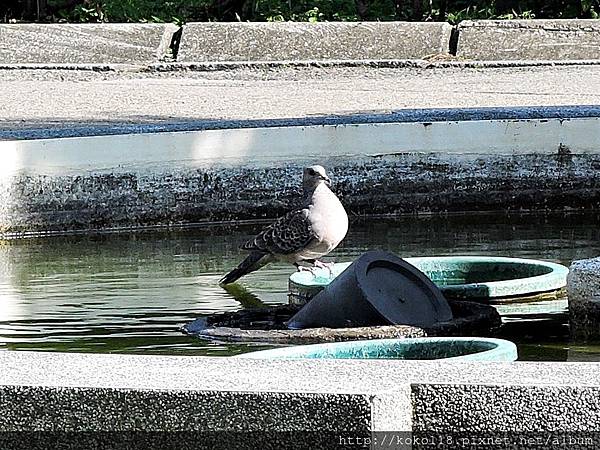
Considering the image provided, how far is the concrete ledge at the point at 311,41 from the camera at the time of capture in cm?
1425

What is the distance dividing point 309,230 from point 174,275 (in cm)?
103

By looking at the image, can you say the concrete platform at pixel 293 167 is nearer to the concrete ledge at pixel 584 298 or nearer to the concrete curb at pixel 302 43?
the concrete ledge at pixel 584 298

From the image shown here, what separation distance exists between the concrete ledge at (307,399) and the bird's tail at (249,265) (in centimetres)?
329

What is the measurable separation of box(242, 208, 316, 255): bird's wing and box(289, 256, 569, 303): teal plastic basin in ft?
0.47

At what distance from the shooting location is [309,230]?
5.90 metres

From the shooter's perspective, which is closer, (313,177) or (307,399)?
(307,399)

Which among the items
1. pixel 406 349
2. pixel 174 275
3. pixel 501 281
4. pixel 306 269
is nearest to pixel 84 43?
pixel 174 275

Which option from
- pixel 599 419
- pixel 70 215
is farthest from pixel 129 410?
pixel 70 215

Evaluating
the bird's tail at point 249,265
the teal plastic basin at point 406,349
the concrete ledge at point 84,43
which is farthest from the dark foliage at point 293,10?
the teal plastic basin at point 406,349

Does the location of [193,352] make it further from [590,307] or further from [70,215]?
[70,215]

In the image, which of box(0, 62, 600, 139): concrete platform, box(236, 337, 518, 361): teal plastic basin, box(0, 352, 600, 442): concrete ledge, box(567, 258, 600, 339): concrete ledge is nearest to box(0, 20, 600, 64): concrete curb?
box(0, 62, 600, 139): concrete platform

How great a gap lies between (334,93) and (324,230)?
6325 mm

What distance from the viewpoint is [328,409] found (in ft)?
8.89

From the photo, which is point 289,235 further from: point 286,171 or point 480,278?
point 286,171
